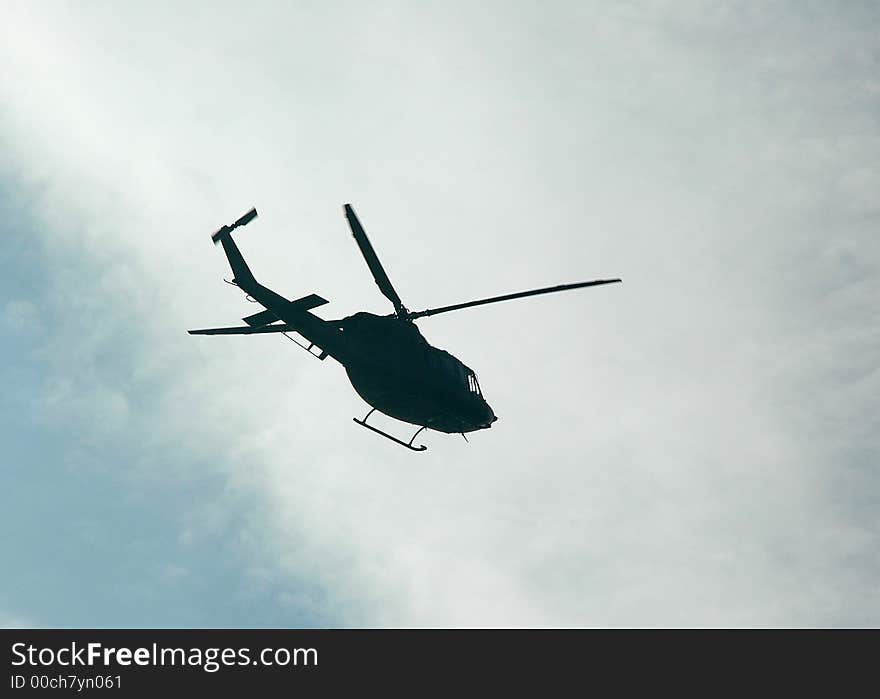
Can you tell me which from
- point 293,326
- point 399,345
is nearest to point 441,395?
point 399,345

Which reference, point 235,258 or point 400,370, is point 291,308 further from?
point 400,370

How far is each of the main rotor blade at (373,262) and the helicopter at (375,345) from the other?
5 cm

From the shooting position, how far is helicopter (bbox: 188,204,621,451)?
39250 millimetres

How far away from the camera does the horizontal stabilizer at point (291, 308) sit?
39.0 metres

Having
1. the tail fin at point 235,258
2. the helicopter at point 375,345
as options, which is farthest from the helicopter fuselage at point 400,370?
the tail fin at point 235,258

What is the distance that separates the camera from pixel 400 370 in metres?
40.3

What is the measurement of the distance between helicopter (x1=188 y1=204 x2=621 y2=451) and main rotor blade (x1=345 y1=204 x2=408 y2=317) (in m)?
0.05
